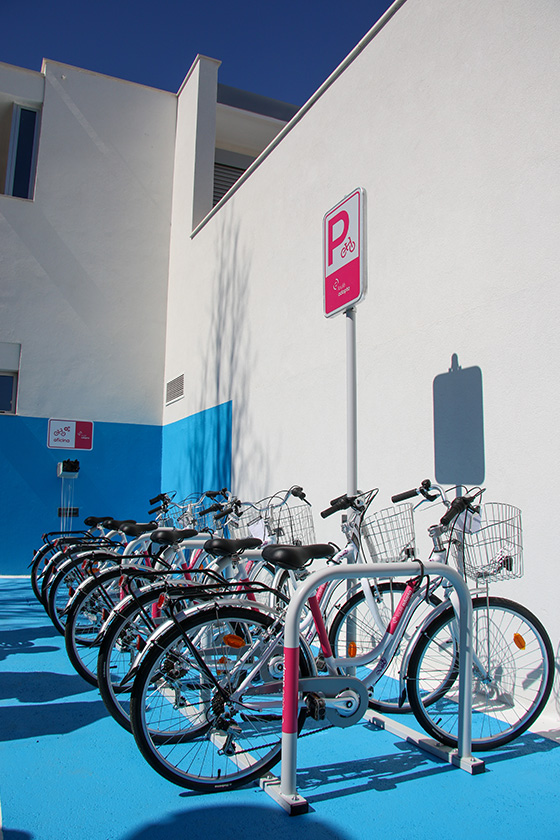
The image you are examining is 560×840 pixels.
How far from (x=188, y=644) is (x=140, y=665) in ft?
0.56

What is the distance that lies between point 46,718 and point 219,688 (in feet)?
4.26

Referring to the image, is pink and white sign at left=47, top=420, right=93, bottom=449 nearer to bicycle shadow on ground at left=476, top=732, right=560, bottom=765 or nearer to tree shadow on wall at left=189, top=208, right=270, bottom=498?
tree shadow on wall at left=189, top=208, right=270, bottom=498

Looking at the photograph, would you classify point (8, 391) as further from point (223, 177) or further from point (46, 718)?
point (46, 718)

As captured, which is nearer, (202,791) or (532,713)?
(202,791)

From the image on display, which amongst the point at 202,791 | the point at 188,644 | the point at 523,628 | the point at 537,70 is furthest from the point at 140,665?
the point at 537,70

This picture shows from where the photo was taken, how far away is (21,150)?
9.02 m

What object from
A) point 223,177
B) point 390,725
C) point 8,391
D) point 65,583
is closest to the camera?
point 390,725

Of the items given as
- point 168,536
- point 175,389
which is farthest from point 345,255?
point 175,389

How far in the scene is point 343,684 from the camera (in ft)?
7.64

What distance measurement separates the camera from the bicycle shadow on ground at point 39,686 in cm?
335

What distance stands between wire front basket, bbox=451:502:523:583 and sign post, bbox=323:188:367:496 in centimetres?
61

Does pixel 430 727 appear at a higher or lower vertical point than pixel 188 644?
lower

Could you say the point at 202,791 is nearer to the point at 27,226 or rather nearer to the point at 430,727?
the point at 430,727

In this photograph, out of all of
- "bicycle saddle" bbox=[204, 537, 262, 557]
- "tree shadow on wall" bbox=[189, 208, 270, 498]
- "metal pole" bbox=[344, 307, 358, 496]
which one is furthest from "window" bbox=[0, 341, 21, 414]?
"bicycle saddle" bbox=[204, 537, 262, 557]
